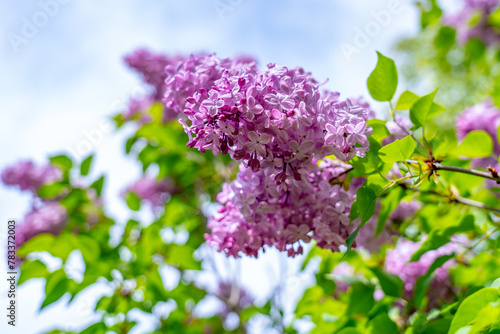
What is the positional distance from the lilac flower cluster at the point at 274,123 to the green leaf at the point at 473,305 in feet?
1.10

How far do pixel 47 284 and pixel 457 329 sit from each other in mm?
1735

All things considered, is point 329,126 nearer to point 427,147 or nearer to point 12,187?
point 427,147

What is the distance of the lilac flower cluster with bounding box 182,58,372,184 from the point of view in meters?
0.84

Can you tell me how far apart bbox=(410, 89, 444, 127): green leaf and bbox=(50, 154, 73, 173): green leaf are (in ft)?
6.85

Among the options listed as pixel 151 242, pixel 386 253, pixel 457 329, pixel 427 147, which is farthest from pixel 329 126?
pixel 151 242

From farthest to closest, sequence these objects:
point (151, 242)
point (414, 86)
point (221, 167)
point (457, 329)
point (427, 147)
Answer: point (414, 86) < point (221, 167) < point (151, 242) < point (427, 147) < point (457, 329)

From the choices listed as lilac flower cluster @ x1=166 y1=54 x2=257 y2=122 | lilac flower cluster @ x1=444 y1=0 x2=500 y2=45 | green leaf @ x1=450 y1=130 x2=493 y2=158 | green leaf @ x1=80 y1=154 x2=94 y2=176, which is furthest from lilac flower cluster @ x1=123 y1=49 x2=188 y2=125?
green leaf @ x1=450 y1=130 x2=493 y2=158

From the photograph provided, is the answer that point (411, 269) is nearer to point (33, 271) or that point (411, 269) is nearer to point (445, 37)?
point (33, 271)

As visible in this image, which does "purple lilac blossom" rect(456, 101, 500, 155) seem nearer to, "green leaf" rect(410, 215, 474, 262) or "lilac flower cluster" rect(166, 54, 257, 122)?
"green leaf" rect(410, 215, 474, 262)

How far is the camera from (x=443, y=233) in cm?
118

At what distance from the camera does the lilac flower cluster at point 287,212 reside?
1.01m

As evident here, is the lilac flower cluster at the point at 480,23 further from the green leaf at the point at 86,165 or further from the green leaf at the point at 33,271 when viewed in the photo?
the green leaf at the point at 33,271

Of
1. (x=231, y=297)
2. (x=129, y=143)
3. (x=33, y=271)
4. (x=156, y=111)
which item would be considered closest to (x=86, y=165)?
(x=129, y=143)

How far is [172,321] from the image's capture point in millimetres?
2459
